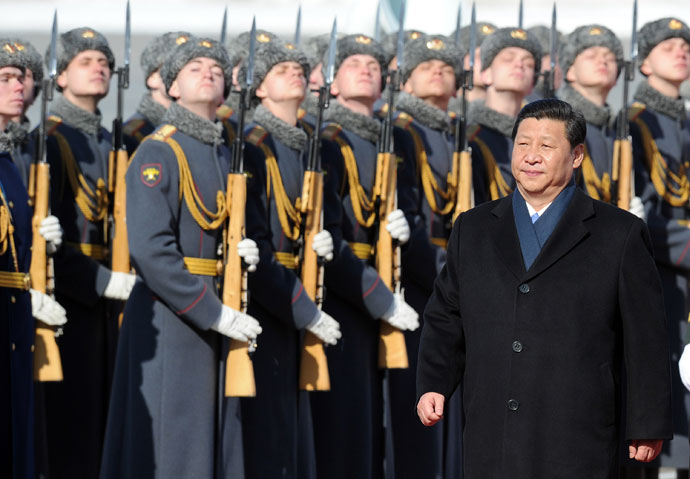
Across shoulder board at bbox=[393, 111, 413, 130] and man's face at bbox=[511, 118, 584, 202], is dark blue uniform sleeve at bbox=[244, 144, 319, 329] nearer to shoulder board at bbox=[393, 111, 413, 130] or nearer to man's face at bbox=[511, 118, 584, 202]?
shoulder board at bbox=[393, 111, 413, 130]

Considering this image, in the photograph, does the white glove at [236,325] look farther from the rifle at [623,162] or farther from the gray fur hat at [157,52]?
the rifle at [623,162]

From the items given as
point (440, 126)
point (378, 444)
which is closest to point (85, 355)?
point (378, 444)

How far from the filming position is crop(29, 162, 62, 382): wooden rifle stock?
7.49 meters

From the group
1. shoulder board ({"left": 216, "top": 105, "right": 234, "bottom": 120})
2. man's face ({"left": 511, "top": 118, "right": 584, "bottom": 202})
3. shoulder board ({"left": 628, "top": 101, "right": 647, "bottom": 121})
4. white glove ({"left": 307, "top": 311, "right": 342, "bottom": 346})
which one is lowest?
white glove ({"left": 307, "top": 311, "right": 342, "bottom": 346})

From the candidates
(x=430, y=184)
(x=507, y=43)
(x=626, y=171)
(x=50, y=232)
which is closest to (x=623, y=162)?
(x=626, y=171)

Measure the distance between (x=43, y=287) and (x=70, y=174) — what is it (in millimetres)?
1027

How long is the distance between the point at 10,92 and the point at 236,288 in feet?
4.21

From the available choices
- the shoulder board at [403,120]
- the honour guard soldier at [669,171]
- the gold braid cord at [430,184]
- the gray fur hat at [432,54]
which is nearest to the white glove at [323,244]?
the gold braid cord at [430,184]

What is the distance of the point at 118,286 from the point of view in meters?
8.49

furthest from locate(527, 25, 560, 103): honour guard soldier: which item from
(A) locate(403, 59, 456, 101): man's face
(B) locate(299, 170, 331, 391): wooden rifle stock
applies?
(B) locate(299, 170, 331, 391): wooden rifle stock

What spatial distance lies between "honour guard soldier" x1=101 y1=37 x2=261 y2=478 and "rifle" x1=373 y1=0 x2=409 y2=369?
1.16 m

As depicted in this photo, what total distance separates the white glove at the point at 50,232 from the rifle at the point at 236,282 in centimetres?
90

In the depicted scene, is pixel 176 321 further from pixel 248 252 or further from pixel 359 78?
pixel 359 78

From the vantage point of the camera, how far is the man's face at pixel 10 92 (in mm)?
6887
